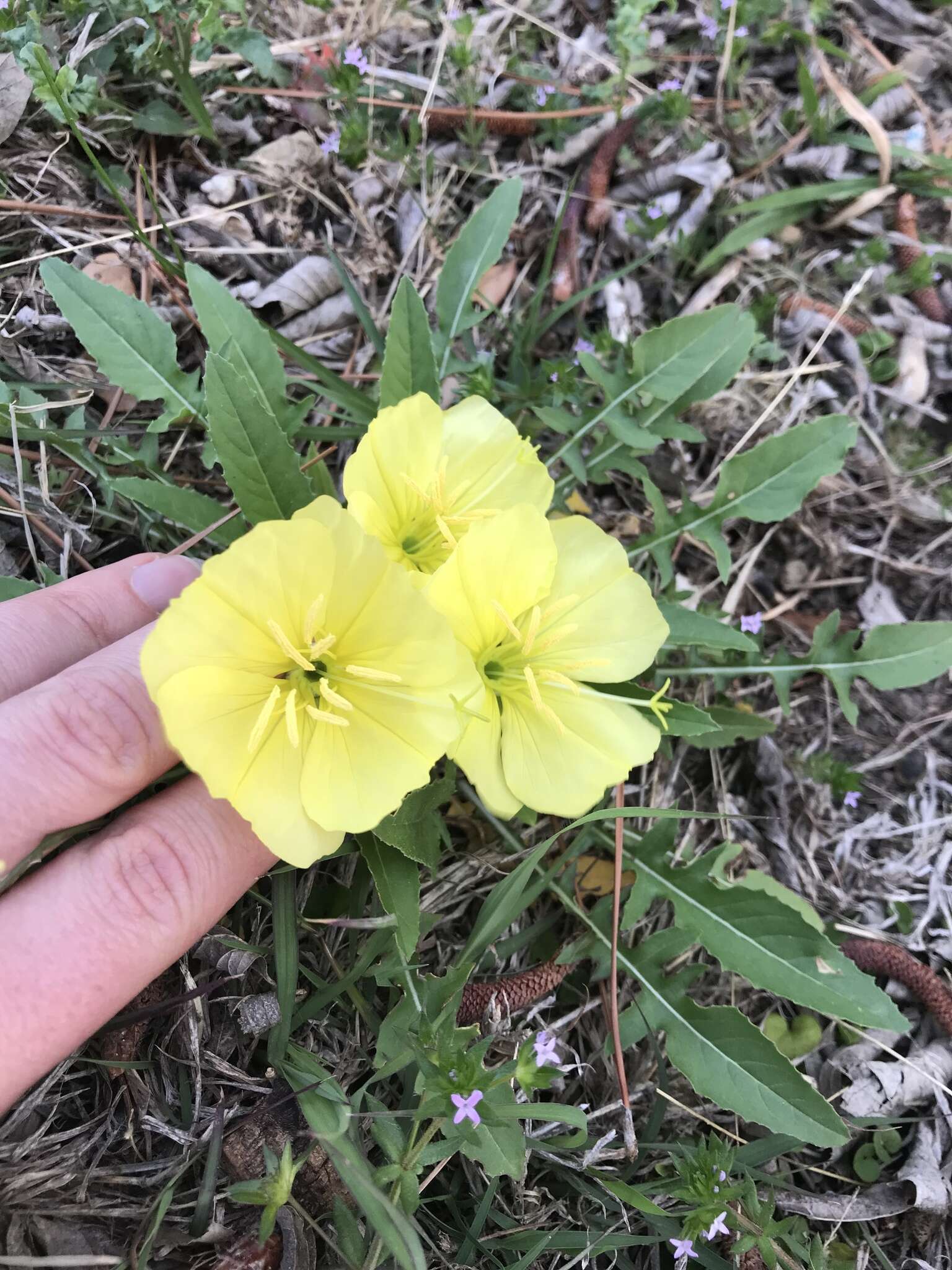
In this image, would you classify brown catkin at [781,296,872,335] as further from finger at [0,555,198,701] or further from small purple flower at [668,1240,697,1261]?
small purple flower at [668,1240,697,1261]

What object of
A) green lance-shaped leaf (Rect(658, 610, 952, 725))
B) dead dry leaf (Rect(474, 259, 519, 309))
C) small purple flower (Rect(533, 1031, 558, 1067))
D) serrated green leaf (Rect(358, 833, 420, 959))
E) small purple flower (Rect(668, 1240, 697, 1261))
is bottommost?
small purple flower (Rect(668, 1240, 697, 1261))

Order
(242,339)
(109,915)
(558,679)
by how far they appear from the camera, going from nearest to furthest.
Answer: (109,915) < (558,679) < (242,339)

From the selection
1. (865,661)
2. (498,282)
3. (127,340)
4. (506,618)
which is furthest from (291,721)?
(498,282)

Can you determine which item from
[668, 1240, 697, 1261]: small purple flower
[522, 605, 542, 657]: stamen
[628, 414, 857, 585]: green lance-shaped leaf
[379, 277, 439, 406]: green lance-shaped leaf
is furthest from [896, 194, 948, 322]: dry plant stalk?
[668, 1240, 697, 1261]: small purple flower

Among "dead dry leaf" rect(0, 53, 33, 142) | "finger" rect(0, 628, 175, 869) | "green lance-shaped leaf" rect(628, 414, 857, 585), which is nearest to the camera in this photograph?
"finger" rect(0, 628, 175, 869)

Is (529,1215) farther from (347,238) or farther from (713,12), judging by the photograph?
(713,12)

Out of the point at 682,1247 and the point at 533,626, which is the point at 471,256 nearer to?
the point at 533,626

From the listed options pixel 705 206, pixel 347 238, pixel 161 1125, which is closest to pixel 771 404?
pixel 705 206
